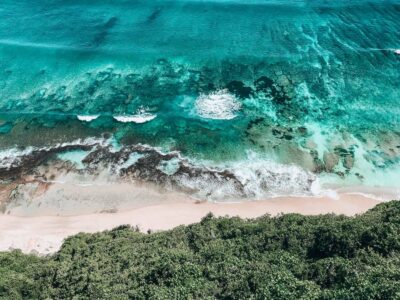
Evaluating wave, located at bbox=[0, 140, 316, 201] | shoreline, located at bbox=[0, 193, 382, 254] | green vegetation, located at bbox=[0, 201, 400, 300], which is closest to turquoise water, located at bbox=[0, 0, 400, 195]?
wave, located at bbox=[0, 140, 316, 201]

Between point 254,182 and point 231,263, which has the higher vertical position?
point 231,263

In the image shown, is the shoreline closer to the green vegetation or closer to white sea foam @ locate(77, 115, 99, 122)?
the green vegetation

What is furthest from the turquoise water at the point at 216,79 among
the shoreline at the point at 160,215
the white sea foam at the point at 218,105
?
the shoreline at the point at 160,215

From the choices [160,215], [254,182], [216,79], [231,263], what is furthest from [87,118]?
[231,263]

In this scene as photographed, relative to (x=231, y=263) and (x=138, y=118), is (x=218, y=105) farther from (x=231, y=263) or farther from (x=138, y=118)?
(x=231, y=263)

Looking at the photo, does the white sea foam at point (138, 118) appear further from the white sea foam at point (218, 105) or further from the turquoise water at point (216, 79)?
the white sea foam at point (218, 105)

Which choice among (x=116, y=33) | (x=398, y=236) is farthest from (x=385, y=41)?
(x=398, y=236)
